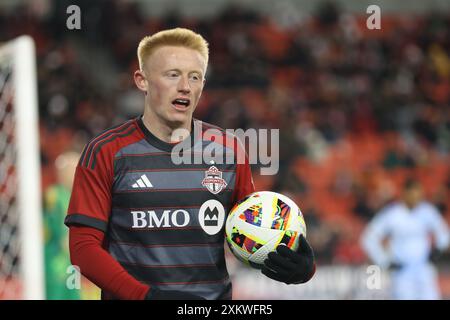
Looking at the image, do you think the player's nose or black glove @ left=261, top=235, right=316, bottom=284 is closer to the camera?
black glove @ left=261, top=235, right=316, bottom=284

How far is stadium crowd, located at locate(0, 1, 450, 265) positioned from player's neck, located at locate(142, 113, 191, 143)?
8389 millimetres

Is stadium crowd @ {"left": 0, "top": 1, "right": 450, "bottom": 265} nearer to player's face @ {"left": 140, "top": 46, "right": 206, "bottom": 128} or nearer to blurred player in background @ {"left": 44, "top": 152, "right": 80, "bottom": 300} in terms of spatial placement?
blurred player in background @ {"left": 44, "top": 152, "right": 80, "bottom": 300}

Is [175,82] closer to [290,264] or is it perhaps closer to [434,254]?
[290,264]

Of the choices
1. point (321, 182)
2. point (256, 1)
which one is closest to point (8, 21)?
point (256, 1)

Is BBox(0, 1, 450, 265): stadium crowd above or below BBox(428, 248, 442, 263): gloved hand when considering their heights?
above

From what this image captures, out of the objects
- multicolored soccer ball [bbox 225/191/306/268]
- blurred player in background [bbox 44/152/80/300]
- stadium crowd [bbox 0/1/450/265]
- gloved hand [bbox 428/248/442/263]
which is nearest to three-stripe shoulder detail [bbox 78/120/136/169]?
multicolored soccer ball [bbox 225/191/306/268]

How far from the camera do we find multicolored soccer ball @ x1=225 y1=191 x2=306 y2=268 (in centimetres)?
345

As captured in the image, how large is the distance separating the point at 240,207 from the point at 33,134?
10.4 feet

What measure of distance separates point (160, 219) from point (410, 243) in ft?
25.1

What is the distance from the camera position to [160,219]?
11.1 ft

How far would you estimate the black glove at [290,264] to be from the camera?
3.30 m

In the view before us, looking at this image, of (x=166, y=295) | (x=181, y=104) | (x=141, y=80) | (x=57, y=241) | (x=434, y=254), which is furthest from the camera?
(x=434, y=254)

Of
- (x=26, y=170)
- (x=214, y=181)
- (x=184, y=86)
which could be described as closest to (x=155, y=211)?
(x=214, y=181)
